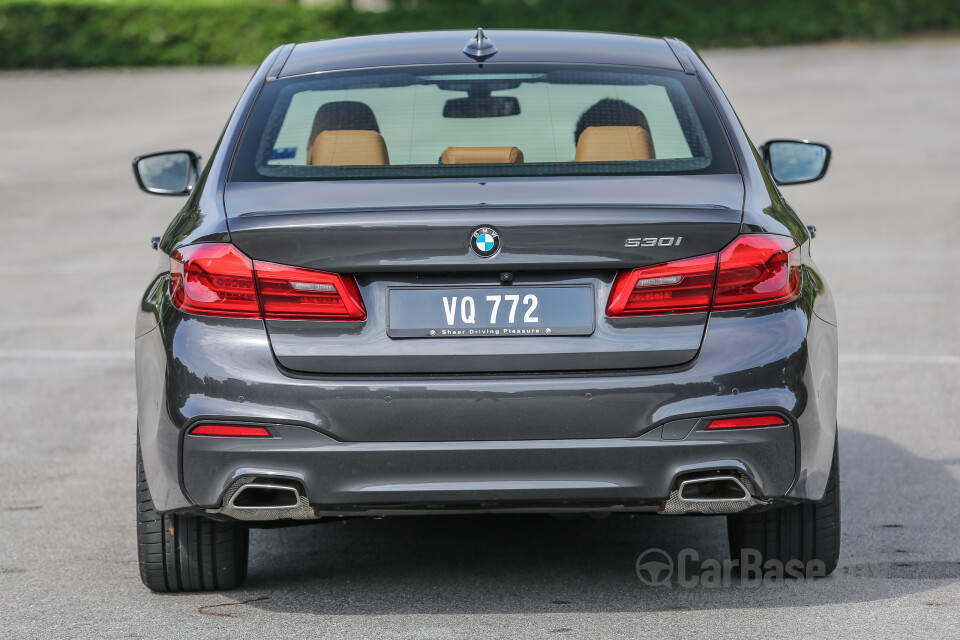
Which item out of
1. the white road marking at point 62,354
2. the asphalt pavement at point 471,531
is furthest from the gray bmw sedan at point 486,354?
the white road marking at point 62,354

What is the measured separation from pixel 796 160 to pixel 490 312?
2.07m

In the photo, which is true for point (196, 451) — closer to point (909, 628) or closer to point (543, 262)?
point (543, 262)

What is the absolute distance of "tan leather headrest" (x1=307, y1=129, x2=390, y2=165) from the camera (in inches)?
181

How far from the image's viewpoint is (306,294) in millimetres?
4066

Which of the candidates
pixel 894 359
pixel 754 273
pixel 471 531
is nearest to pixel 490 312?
pixel 754 273

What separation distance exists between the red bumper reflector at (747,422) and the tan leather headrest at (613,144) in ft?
2.96

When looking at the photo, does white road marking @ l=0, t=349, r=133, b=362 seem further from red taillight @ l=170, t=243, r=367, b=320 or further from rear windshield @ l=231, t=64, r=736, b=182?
red taillight @ l=170, t=243, r=367, b=320

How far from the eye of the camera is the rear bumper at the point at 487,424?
13.2 ft

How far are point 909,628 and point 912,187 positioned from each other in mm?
13598

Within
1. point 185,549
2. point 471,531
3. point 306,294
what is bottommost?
point 471,531

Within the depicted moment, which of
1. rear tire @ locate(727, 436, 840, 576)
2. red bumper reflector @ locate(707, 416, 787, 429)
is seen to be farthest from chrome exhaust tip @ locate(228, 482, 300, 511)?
rear tire @ locate(727, 436, 840, 576)

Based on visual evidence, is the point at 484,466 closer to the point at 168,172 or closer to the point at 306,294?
the point at 306,294

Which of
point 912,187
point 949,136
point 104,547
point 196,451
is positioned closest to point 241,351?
point 196,451

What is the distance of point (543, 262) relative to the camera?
405cm
